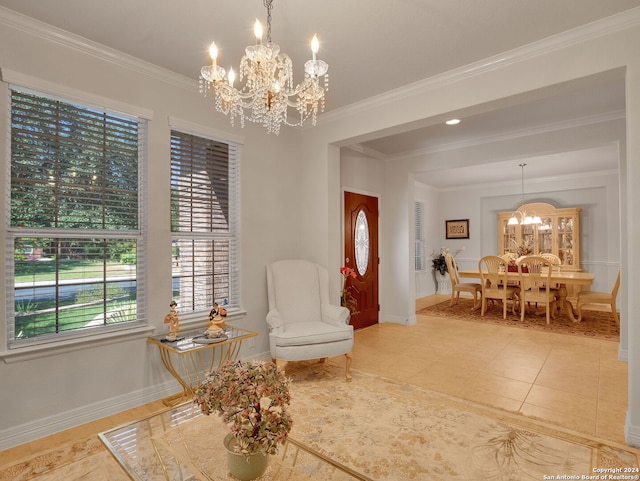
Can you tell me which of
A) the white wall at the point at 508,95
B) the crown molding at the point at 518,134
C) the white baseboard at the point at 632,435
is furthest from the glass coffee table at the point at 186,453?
the crown molding at the point at 518,134

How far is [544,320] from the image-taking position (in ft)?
19.3

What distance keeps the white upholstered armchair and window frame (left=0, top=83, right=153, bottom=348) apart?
1150 millimetres

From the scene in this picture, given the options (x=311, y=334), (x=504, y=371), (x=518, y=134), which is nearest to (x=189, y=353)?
(x=311, y=334)

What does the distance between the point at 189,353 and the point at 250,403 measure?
1523 millimetres

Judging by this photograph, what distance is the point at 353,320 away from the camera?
516cm

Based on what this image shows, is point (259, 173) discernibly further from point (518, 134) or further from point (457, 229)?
point (457, 229)

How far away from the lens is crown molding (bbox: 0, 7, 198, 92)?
232cm

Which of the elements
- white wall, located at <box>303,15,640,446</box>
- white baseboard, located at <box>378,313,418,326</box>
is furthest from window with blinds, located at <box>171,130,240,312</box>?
white baseboard, located at <box>378,313,418,326</box>

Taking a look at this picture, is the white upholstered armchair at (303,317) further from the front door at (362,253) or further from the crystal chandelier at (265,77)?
the crystal chandelier at (265,77)

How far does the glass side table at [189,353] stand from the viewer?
2723mm

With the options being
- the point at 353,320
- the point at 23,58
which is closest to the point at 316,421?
the point at 353,320

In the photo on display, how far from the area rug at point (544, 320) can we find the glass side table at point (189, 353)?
435 cm

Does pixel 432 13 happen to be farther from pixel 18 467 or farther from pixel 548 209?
pixel 548 209

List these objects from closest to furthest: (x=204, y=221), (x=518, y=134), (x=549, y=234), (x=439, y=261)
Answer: (x=204, y=221), (x=518, y=134), (x=549, y=234), (x=439, y=261)
